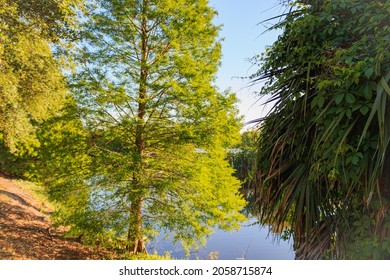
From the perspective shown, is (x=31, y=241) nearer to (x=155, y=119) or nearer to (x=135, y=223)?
(x=135, y=223)

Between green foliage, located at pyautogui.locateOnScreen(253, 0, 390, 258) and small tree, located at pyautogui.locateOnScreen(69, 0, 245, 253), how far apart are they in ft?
7.49

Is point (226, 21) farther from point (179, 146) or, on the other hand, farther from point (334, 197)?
point (334, 197)

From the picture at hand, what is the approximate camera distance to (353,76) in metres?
1.44

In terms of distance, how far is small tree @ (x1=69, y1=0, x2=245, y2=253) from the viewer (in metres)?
4.41

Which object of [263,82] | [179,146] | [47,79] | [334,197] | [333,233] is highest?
[47,79]

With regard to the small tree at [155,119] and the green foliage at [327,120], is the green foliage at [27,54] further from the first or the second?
the green foliage at [327,120]

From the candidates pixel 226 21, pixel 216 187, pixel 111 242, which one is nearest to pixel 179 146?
pixel 216 187

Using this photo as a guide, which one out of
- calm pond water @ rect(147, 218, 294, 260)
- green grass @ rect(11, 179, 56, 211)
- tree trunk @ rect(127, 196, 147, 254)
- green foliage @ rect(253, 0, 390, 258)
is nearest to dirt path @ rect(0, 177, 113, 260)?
tree trunk @ rect(127, 196, 147, 254)

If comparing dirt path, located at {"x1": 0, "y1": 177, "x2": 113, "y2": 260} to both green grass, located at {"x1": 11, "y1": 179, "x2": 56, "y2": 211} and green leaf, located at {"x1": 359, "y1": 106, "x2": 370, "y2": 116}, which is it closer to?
green grass, located at {"x1": 11, "y1": 179, "x2": 56, "y2": 211}

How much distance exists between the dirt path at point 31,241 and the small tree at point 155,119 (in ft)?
3.11

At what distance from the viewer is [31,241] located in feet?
16.4

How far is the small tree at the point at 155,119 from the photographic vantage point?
14.5 ft

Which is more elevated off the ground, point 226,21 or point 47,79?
point 226,21
